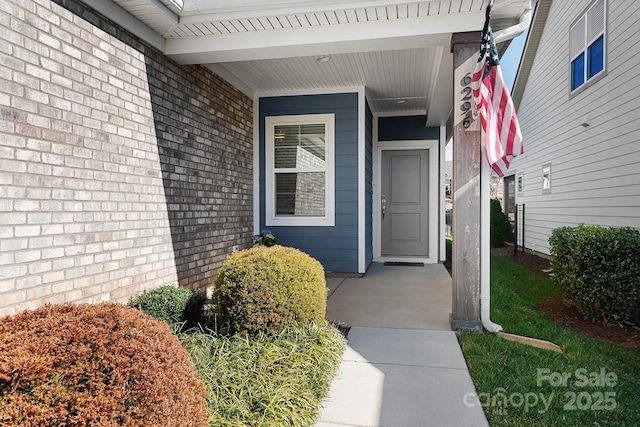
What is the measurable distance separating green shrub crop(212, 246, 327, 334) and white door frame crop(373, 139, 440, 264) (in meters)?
4.65

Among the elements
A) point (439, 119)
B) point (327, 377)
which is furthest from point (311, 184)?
point (327, 377)

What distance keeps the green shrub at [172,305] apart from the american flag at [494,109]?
8.73ft

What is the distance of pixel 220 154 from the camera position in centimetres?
503

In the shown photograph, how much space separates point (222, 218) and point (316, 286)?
249 cm

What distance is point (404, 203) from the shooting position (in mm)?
7543

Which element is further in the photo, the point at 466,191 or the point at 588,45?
the point at 588,45

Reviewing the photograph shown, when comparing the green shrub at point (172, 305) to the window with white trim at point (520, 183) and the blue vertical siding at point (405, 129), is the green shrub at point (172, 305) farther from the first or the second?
the window with white trim at point (520, 183)

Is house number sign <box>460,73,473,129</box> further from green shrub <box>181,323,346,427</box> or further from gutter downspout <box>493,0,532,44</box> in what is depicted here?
green shrub <box>181,323,346,427</box>

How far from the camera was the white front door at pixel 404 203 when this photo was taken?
24.5 ft

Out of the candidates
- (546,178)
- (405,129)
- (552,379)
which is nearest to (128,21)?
(552,379)

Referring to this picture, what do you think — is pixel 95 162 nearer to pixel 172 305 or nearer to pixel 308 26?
pixel 172 305

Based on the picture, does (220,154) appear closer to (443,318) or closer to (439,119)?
(443,318)

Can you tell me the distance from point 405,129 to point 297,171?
2509 mm

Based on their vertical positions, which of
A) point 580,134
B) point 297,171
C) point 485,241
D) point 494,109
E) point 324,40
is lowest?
point 485,241
